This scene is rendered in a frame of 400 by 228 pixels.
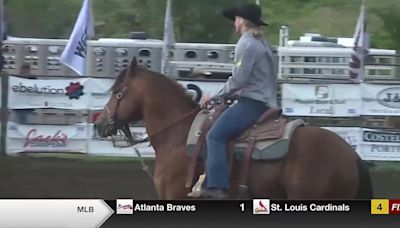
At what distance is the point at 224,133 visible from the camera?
3.96 m

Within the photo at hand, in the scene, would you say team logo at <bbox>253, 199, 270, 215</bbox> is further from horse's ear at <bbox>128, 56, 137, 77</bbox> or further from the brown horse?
horse's ear at <bbox>128, 56, 137, 77</bbox>

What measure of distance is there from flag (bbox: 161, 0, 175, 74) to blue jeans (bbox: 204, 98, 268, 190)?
1.73 feet

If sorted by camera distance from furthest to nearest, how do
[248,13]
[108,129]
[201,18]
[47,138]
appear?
[47,138] < [108,129] < [201,18] < [248,13]

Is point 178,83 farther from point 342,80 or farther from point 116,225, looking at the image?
point 342,80

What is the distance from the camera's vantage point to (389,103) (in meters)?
5.59

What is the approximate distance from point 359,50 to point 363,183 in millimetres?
843

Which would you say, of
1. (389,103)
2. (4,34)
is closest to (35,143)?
(4,34)

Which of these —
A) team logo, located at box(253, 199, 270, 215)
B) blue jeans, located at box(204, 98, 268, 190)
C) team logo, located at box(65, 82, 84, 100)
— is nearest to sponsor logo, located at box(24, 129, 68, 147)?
team logo, located at box(65, 82, 84, 100)

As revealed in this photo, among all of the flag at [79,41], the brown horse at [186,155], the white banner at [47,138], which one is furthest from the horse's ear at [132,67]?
the white banner at [47,138]

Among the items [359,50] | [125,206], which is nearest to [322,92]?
[359,50]

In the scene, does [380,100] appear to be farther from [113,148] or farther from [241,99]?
[113,148]

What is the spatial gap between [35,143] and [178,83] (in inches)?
54.0

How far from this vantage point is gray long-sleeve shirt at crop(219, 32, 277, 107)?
390 cm

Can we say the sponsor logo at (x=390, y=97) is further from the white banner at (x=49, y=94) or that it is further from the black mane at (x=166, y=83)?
the white banner at (x=49, y=94)
